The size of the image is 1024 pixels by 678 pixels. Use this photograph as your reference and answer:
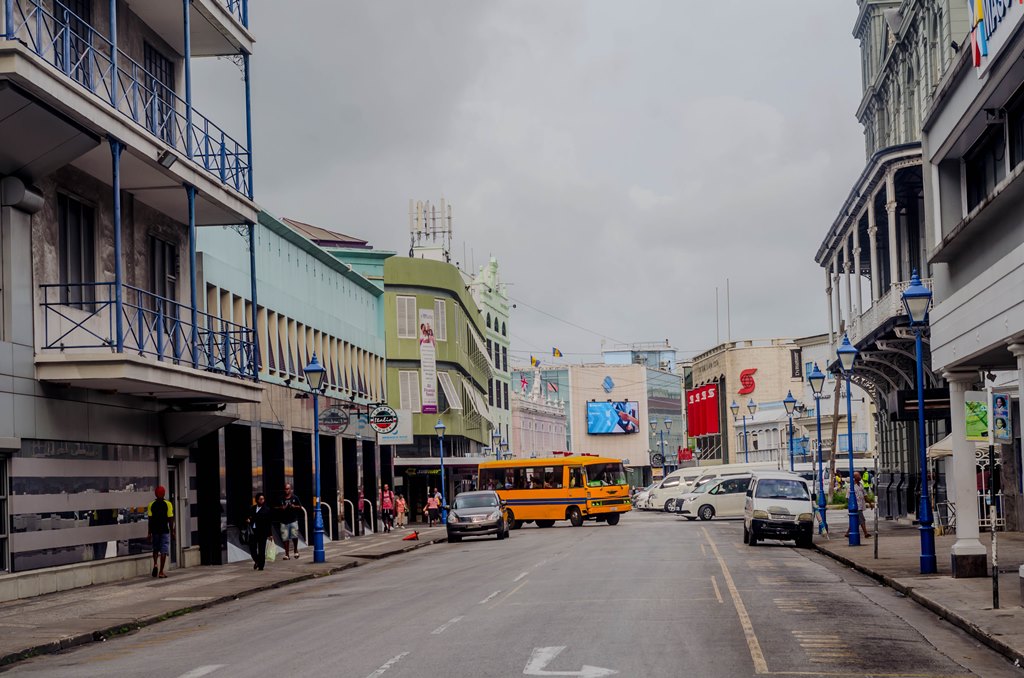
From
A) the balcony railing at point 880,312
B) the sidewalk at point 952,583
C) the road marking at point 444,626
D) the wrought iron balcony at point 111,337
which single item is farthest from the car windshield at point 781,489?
the road marking at point 444,626

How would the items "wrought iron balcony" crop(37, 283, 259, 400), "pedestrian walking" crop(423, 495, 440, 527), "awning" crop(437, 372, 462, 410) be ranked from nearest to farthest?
"wrought iron balcony" crop(37, 283, 259, 400) < "pedestrian walking" crop(423, 495, 440, 527) < "awning" crop(437, 372, 462, 410)

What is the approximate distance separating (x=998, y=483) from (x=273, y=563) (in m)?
20.7

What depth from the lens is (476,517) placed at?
44531 mm

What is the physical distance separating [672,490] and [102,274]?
165 ft

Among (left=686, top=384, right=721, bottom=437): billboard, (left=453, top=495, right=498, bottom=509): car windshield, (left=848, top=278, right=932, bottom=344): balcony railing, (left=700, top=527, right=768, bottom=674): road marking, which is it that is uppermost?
(left=848, top=278, right=932, bottom=344): balcony railing

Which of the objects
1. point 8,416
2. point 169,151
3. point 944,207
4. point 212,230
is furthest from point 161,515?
point 944,207

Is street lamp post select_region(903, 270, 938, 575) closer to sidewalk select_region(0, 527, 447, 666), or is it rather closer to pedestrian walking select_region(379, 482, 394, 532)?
sidewalk select_region(0, 527, 447, 666)

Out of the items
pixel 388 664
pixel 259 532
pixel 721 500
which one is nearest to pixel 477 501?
pixel 721 500

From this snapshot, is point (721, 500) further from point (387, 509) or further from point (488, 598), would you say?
point (488, 598)

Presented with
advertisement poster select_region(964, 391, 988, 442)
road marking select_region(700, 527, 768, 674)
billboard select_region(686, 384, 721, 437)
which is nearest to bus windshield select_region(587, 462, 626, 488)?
road marking select_region(700, 527, 768, 674)

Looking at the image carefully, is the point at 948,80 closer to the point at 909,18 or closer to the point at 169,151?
the point at 169,151

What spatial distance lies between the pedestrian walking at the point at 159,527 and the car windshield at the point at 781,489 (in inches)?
627

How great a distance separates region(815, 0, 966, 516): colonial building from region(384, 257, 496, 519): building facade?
78.4 feet

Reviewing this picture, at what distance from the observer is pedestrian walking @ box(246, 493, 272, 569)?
30203 millimetres
